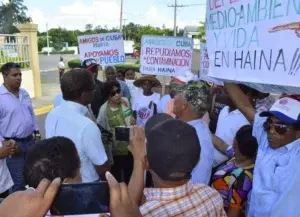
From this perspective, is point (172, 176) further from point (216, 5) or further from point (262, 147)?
point (216, 5)

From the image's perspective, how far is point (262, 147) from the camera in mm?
2211

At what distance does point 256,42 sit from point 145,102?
11.9 ft

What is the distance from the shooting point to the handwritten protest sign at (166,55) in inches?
240

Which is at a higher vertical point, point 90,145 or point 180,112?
point 180,112

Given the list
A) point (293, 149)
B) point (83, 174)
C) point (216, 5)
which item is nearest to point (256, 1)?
point (216, 5)

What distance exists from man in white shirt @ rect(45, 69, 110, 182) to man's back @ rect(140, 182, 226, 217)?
1.07m

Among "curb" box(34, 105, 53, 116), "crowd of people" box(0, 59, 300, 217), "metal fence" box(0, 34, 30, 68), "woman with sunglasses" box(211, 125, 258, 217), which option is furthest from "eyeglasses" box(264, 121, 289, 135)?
"metal fence" box(0, 34, 30, 68)

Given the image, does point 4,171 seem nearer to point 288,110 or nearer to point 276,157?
point 276,157

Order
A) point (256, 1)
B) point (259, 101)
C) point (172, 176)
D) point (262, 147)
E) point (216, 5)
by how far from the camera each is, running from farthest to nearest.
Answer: point (259, 101) < point (216, 5) < point (262, 147) < point (256, 1) < point (172, 176)

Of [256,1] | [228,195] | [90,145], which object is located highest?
[256,1]

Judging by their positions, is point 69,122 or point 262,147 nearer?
point 262,147

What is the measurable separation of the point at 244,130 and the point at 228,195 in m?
0.48

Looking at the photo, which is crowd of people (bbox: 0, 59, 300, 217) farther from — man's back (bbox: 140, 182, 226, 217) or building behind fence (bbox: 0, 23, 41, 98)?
building behind fence (bbox: 0, 23, 41, 98)

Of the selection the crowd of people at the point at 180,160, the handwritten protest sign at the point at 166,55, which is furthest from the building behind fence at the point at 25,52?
the crowd of people at the point at 180,160
